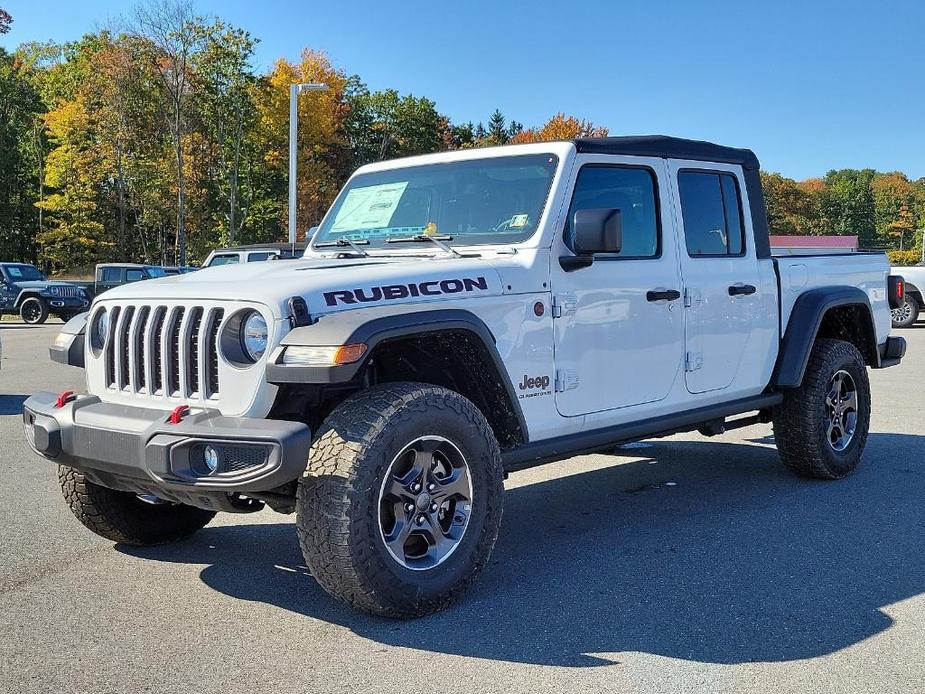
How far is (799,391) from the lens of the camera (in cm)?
615

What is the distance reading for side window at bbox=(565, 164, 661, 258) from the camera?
4.83 m

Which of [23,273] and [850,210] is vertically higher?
[850,210]

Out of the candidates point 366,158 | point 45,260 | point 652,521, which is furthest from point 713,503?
point 366,158

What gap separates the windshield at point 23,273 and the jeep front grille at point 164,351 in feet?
76.5

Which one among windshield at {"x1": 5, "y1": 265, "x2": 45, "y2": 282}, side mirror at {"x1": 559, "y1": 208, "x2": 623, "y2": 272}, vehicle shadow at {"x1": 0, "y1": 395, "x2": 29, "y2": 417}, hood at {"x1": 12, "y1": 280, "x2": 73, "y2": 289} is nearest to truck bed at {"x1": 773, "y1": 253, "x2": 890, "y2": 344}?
side mirror at {"x1": 559, "y1": 208, "x2": 623, "y2": 272}

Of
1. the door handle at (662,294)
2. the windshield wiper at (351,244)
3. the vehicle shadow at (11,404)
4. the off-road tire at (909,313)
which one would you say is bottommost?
the vehicle shadow at (11,404)

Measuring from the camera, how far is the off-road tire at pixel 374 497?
11.6 ft

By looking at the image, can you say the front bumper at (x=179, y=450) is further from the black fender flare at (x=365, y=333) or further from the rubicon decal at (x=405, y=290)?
the rubicon decal at (x=405, y=290)

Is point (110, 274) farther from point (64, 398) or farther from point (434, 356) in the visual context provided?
point (434, 356)

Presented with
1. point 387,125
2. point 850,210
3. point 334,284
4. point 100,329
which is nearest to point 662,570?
point 334,284

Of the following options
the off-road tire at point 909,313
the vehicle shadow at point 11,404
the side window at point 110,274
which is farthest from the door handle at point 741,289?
the side window at point 110,274

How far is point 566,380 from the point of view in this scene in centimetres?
451

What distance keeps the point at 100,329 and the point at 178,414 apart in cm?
92

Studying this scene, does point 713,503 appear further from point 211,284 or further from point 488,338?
point 211,284
